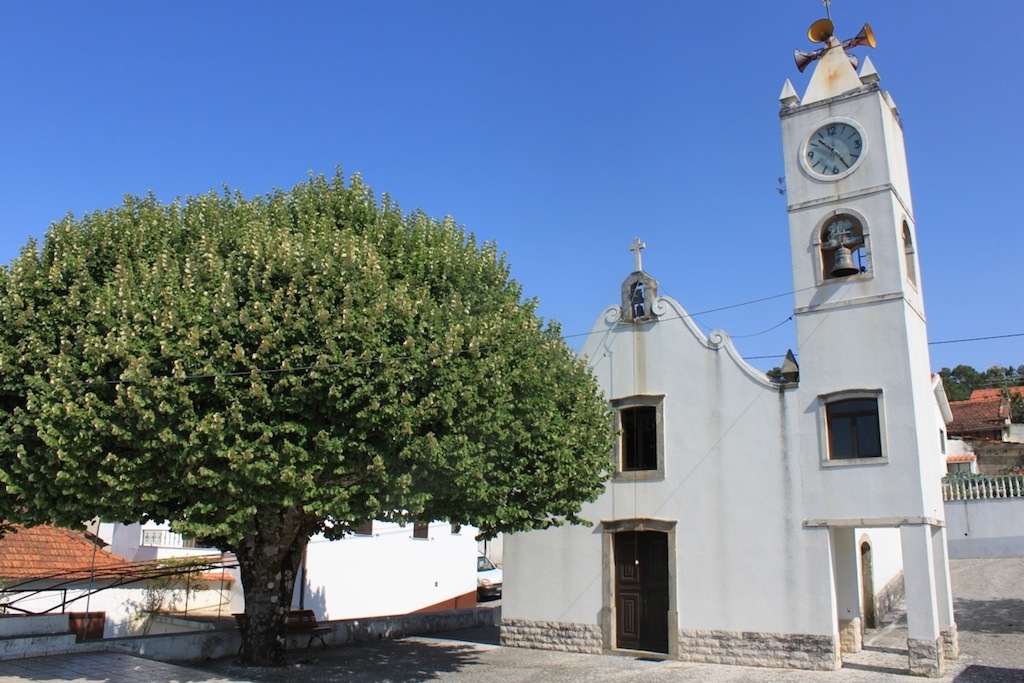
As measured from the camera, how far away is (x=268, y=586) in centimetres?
1369

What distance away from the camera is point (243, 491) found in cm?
1067

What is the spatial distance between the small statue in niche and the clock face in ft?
A: 14.0

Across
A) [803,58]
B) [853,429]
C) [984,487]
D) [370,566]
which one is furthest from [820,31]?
[370,566]

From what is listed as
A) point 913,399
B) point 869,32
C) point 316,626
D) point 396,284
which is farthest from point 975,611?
point 396,284

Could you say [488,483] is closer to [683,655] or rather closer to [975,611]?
[683,655]

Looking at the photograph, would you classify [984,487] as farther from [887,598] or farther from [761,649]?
[761,649]

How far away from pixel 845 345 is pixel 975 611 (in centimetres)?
957

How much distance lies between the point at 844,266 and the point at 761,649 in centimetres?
735

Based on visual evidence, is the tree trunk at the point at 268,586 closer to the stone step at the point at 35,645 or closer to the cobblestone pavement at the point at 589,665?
the cobblestone pavement at the point at 589,665

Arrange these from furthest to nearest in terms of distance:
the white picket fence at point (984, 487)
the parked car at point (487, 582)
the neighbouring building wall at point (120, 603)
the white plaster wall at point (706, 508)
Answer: the parked car at point (487, 582) < the white picket fence at point (984, 487) < the neighbouring building wall at point (120, 603) < the white plaster wall at point (706, 508)

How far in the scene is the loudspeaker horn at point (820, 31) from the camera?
56.6 feet

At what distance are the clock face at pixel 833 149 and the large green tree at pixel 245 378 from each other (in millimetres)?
8001

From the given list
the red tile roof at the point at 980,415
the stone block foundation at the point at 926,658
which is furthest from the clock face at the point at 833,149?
the red tile roof at the point at 980,415

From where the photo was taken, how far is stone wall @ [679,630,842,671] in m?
14.5
